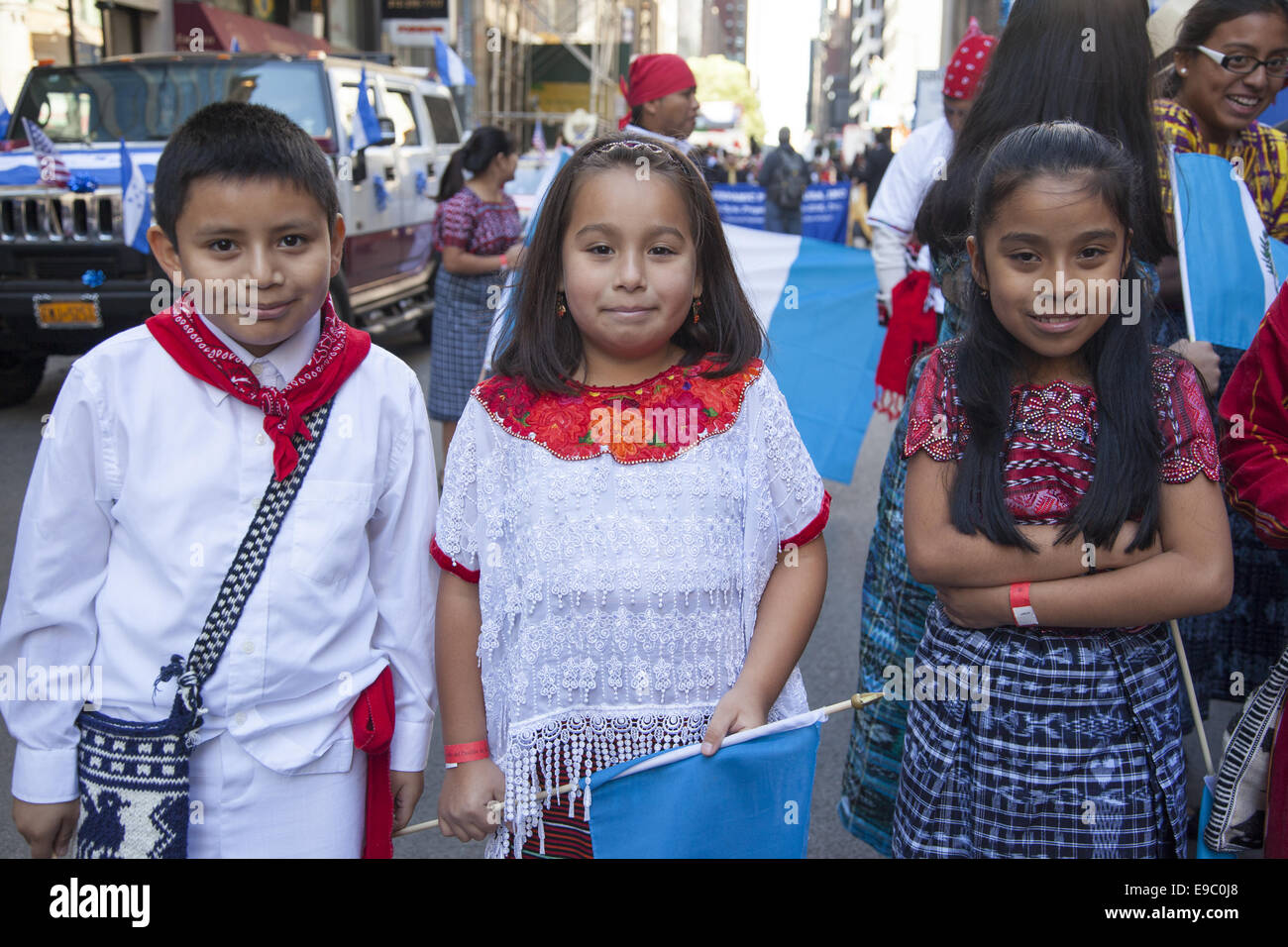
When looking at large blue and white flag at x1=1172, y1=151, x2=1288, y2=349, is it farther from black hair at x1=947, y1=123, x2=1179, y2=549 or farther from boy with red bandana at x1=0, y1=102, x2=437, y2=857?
boy with red bandana at x1=0, y1=102, x2=437, y2=857

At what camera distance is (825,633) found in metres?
4.78

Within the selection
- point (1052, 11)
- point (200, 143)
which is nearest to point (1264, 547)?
point (1052, 11)

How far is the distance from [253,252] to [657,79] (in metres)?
3.81

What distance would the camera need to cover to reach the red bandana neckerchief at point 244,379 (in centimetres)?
181

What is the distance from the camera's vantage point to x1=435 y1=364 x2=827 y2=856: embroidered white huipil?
1813 millimetres

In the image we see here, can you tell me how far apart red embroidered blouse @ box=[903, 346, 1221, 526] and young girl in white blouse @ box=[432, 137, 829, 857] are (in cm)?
30

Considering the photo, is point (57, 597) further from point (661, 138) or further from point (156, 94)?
point (156, 94)

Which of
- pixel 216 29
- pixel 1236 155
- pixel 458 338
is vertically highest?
pixel 216 29

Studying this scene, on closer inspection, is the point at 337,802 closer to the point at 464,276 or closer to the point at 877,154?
the point at 464,276

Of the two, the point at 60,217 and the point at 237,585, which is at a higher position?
the point at 237,585

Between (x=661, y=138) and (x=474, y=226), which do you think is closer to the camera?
(x=661, y=138)

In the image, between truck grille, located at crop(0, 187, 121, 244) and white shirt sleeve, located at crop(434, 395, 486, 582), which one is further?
truck grille, located at crop(0, 187, 121, 244)

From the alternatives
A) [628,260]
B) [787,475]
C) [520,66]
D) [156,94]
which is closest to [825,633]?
[787,475]

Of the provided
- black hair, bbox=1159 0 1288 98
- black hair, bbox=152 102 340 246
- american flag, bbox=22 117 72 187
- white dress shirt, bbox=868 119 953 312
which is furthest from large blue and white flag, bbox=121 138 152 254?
black hair, bbox=1159 0 1288 98
